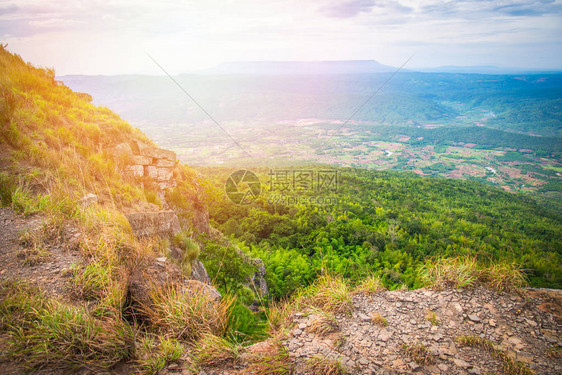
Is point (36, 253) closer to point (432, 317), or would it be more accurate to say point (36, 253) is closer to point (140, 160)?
point (140, 160)

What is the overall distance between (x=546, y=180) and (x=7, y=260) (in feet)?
423

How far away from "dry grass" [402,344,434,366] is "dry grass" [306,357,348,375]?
1227 mm

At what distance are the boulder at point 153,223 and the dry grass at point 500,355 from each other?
697 cm

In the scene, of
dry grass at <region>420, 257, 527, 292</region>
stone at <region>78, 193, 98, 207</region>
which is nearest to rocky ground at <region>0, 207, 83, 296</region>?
stone at <region>78, 193, 98, 207</region>

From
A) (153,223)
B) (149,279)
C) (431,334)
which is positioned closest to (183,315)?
(149,279)

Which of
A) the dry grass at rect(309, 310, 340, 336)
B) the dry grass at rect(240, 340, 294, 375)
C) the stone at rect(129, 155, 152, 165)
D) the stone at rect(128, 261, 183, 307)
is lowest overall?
the dry grass at rect(309, 310, 340, 336)

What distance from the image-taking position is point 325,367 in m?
3.63

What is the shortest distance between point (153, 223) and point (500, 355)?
25.2ft

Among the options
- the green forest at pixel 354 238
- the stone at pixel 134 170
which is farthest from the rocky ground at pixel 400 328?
the green forest at pixel 354 238

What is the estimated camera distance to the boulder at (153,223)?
20.4 ft

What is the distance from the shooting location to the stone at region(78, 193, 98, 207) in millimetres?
5586

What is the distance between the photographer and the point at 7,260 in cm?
395

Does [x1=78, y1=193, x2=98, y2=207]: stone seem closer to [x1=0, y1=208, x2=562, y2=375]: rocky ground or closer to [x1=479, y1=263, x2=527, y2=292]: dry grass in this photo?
[x1=0, y1=208, x2=562, y2=375]: rocky ground

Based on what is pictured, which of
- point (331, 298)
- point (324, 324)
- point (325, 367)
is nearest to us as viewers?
point (325, 367)
